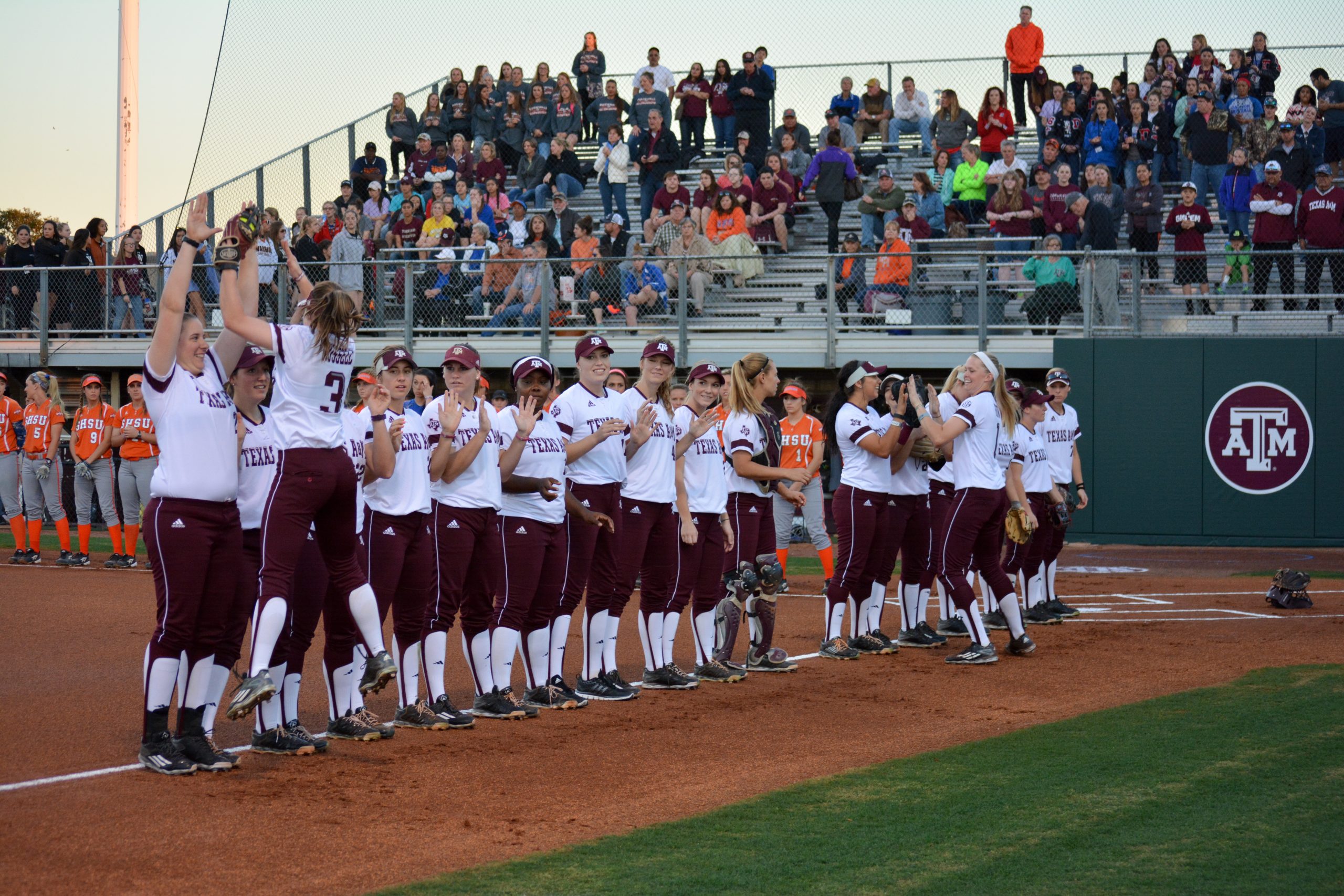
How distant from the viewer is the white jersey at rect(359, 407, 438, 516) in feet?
25.1

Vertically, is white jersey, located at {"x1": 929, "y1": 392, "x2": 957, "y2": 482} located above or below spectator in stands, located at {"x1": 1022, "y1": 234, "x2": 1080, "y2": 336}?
below

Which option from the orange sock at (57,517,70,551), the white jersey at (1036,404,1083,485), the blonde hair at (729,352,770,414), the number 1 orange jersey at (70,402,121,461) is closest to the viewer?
the blonde hair at (729,352,770,414)

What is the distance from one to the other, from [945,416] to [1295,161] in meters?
10.6

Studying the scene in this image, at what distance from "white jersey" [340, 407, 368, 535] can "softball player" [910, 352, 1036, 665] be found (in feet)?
13.9

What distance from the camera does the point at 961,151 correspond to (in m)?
21.2

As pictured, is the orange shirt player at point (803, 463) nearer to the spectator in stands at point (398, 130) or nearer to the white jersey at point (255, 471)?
the white jersey at point (255, 471)

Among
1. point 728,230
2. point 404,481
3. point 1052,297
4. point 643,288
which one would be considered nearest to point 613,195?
point 728,230

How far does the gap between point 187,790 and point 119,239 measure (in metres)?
18.5

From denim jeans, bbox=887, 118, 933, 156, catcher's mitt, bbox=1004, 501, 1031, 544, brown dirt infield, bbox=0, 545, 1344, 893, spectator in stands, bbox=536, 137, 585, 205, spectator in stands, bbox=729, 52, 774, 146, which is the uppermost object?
spectator in stands, bbox=729, 52, 774, 146

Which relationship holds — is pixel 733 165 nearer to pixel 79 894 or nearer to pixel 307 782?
pixel 307 782

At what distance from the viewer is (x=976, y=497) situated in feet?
33.6

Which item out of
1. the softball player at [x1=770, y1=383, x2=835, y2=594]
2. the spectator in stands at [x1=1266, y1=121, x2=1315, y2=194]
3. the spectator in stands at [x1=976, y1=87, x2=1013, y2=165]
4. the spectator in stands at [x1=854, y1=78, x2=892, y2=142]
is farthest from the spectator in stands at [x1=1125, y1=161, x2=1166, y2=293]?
the softball player at [x1=770, y1=383, x2=835, y2=594]

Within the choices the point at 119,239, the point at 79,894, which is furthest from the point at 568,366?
the point at 79,894

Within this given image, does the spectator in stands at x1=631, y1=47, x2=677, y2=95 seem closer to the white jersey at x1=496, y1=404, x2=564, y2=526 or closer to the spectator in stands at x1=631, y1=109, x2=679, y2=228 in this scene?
the spectator in stands at x1=631, y1=109, x2=679, y2=228
